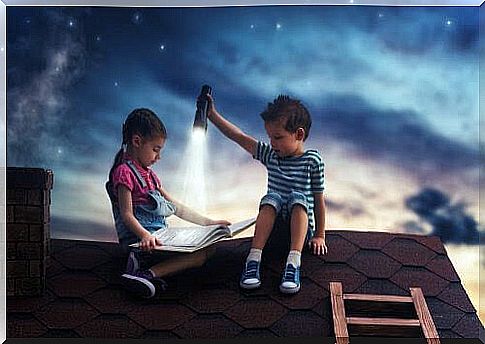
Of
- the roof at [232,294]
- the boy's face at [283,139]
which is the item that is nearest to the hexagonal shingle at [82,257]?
the roof at [232,294]

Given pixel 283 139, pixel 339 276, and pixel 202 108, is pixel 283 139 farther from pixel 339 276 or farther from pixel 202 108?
pixel 339 276

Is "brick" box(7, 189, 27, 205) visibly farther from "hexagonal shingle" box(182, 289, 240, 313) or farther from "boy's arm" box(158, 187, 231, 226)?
"hexagonal shingle" box(182, 289, 240, 313)

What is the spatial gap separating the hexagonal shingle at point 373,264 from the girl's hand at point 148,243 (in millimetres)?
970

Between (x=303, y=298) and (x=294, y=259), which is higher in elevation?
(x=294, y=259)

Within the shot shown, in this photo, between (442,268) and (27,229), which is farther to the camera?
(442,268)

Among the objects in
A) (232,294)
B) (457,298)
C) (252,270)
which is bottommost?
(457,298)

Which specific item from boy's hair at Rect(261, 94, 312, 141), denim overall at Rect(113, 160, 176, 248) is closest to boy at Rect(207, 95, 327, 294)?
boy's hair at Rect(261, 94, 312, 141)

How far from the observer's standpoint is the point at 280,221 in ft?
14.6

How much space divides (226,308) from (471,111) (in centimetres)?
158

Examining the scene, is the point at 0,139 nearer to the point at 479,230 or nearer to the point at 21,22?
the point at 21,22

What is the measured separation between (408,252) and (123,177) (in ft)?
4.88

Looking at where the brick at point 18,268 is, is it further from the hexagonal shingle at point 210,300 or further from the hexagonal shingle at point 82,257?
the hexagonal shingle at point 210,300

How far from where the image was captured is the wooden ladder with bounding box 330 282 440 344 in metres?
4.30

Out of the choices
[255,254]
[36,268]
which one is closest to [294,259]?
[255,254]
